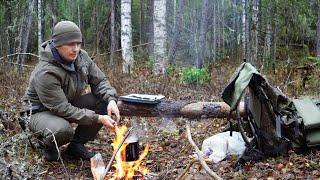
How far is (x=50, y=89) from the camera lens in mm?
4445

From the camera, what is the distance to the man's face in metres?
4.53

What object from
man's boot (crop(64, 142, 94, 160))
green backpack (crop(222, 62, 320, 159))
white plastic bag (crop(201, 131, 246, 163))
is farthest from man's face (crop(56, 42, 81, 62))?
white plastic bag (crop(201, 131, 246, 163))

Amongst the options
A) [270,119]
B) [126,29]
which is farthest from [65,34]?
[126,29]

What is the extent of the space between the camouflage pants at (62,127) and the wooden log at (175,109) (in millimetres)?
343

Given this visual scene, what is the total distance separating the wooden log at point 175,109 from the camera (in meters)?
5.37

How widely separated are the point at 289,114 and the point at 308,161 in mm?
537

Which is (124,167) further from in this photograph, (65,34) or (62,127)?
(65,34)

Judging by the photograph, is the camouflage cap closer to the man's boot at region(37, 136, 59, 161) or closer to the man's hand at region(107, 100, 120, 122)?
the man's hand at region(107, 100, 120, 122)

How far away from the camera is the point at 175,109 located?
542cm

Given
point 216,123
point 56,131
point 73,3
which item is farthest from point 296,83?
point 73,3

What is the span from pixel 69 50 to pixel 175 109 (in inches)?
64.2

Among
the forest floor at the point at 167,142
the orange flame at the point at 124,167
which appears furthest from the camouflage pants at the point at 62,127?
the orange flame at the point at 124,167

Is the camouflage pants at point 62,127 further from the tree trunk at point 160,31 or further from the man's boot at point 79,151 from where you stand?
the tree trunk at point 160,31

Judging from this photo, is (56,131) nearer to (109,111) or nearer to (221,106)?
(109,111)
